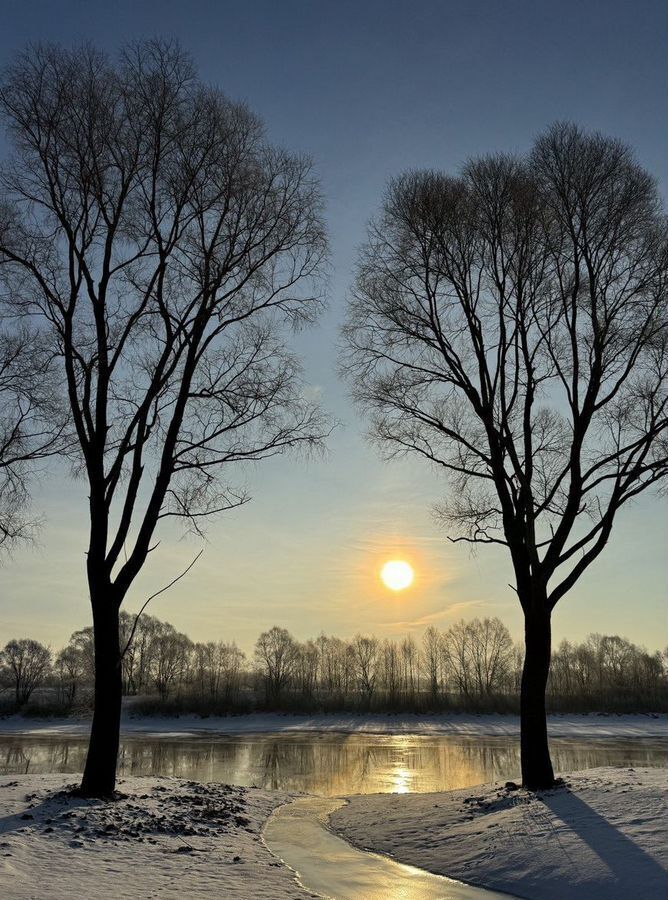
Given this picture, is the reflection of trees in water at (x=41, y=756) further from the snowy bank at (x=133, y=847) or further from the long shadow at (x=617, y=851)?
the long shadow at (x=617, y=851)

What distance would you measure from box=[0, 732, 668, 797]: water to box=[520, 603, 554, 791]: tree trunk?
624 centimetres

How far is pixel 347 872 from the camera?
822cm

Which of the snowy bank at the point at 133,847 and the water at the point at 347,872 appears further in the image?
the water at the point at 347,872

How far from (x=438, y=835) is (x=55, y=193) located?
42.4 feet

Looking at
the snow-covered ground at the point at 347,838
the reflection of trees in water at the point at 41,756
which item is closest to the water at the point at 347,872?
the snow-covered ground at the point at 347,838

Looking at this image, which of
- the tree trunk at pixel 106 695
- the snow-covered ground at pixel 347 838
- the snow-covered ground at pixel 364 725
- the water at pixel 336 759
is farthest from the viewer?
the snow-covered ground at pixel 364 725

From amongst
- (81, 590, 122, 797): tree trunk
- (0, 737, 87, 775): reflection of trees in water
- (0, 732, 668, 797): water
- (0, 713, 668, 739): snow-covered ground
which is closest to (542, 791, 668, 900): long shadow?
(81, 590, 122, 797): tree trunk

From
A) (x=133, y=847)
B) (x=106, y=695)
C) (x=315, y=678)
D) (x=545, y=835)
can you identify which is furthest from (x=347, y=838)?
(x=315, y=678)

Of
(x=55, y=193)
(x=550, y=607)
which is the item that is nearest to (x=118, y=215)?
(x=55, y=193)

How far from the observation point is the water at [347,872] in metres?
7.20

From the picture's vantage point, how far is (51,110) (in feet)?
38.5

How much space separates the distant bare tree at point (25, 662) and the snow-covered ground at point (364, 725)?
22.4 metres

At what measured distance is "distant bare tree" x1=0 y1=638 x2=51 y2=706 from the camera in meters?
78.2

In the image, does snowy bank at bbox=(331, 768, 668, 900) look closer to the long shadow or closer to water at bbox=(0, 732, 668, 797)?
the long shadow
